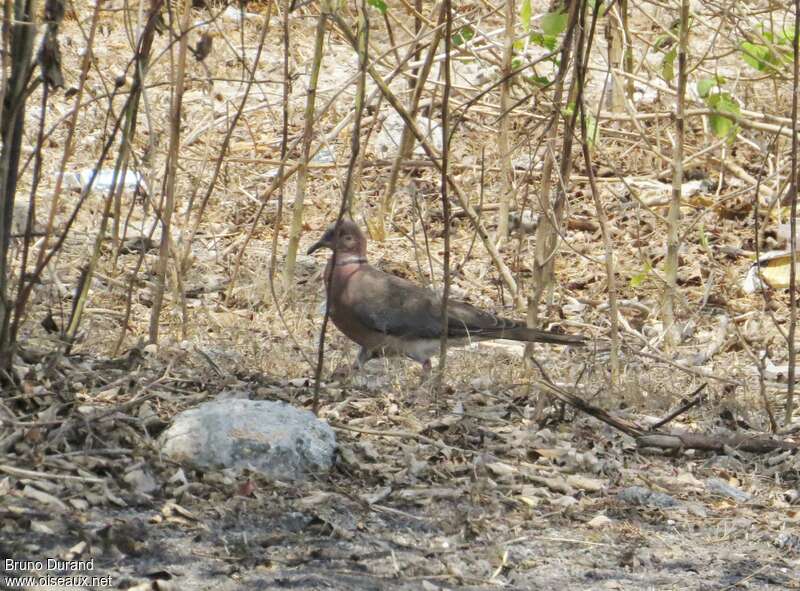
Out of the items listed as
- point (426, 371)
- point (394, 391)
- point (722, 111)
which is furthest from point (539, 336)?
point (722, 111)

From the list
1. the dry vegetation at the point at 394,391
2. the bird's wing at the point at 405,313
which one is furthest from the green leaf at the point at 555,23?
the bird's wing at the point at 405,313

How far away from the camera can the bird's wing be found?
6730mm

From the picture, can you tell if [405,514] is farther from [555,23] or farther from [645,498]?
[555,23]

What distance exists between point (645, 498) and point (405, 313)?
108 inches

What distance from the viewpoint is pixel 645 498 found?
4312 millimetres

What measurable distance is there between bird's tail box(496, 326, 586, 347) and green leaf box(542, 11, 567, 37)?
4.26 feet

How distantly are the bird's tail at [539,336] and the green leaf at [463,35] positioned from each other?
1902mm

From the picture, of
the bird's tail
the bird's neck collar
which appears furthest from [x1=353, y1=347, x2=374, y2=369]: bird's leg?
the bird's tail

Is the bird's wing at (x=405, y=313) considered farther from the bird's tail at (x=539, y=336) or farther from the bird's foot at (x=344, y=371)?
the bird's foot at (x=344, y=371)

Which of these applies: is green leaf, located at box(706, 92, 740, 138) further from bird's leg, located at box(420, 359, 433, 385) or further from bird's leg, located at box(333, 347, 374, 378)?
bird's leg, located at box(333, 347, 374, 378)

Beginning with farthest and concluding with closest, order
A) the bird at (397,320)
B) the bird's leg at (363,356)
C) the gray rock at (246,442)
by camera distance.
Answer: the bird at (397,320) < the bird's leg at (363,356) < the gray rock at (246,442)

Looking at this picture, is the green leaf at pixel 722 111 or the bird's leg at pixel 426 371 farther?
the green leaf at pixel 722 111

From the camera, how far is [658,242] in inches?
376

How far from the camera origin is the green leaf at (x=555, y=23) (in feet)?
17.3
